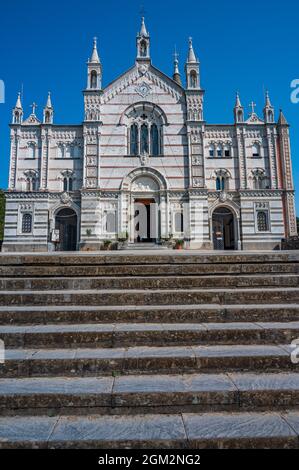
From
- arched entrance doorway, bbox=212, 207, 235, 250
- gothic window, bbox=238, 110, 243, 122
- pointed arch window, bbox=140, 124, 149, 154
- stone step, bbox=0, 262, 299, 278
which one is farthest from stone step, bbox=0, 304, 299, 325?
gothic window, bbox=238, 110, 243, 122

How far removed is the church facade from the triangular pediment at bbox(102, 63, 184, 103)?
0.33ft

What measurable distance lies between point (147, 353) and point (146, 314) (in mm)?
997

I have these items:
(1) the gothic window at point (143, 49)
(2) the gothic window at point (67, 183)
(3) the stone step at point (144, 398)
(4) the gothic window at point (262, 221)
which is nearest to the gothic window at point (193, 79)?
(1) the gothic window at point (143, 49)

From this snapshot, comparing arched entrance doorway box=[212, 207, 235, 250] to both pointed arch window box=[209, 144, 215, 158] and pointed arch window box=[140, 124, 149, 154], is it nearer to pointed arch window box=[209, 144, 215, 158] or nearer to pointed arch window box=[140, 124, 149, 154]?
pointed arch window box=[209, 144, 215, 158]

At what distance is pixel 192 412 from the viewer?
11.4 feet

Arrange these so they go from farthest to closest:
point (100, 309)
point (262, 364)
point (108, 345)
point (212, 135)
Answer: point (212, 135), point (100, 309), point (108, 345), point (262, 364)

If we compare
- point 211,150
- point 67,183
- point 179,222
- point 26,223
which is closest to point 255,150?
point 211,150

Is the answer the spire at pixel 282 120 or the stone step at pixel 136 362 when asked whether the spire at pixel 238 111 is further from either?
the stone step at pixel 136 362

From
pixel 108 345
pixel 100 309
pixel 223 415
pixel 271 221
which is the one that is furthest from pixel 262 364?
pixel 271 221

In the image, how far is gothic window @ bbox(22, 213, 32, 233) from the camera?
94.8 ft

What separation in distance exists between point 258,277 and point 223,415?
11.6 ft

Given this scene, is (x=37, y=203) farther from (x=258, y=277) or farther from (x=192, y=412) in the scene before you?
(x=192, y=412)

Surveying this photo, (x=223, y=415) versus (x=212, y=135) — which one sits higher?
(x=212, y=135)

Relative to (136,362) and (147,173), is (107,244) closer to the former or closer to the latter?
(147,173)
